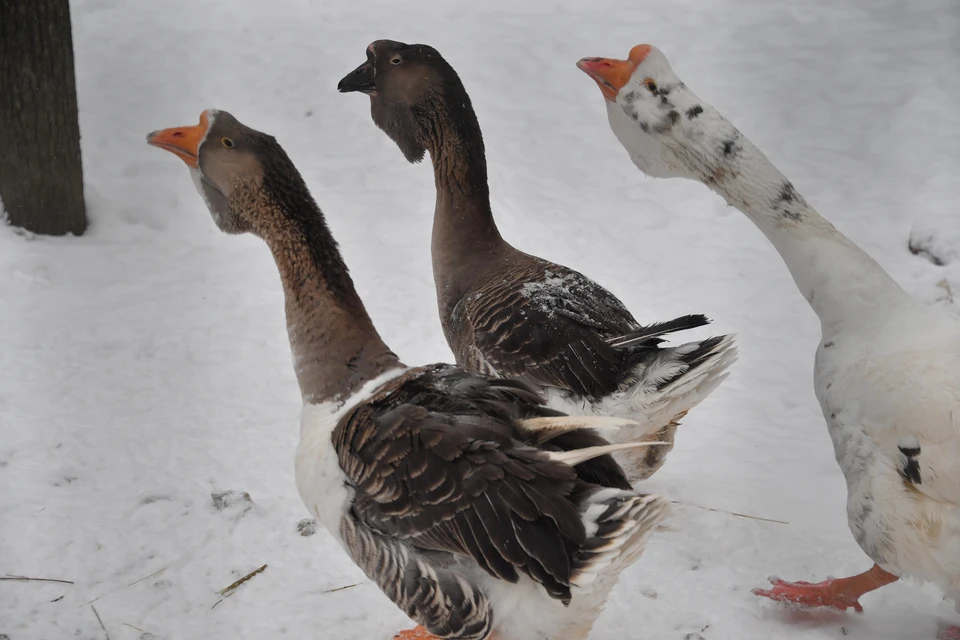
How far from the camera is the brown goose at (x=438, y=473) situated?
2.20 m

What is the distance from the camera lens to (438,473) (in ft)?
7.55

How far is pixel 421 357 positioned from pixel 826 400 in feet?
7.57

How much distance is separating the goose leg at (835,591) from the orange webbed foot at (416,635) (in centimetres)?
124

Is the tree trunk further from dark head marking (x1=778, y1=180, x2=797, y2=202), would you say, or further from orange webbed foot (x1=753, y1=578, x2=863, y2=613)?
orange webbed foot (x1=753, y1=578, x2=863, y2=613)

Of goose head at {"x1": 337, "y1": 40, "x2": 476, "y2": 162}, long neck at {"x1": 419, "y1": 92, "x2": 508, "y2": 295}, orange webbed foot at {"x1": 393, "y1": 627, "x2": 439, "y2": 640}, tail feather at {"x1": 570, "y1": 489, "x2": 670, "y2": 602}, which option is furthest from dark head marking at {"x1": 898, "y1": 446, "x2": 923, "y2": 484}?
goose head at {"x1": 337, "y1": 40, "x2": 476, "y2": 162}

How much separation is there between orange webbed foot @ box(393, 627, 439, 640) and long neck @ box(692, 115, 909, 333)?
5.63ft

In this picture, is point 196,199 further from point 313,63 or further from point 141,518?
point 141,518

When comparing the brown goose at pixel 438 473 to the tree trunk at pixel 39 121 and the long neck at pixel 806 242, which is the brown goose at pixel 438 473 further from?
the tree trunk at pixel 39 121

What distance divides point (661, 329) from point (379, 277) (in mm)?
2419

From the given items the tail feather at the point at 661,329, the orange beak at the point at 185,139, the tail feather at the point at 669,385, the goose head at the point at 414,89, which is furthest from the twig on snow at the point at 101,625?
the goose head at the point at 414,89

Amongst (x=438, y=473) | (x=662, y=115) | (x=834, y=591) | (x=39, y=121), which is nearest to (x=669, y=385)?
(x=834, y=591)

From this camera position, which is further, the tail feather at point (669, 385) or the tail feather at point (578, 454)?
the tail feather at point (669, 385)

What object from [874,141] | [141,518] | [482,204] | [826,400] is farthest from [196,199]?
[874,141]

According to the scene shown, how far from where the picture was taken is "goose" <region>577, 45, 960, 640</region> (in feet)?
8.42
